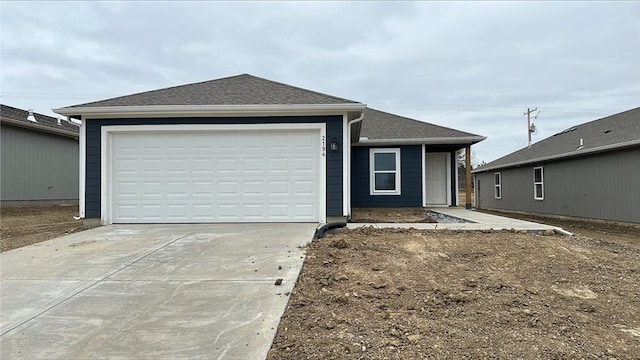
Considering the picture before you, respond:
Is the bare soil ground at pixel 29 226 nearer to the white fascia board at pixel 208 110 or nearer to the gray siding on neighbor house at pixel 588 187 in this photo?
the white fascia board at pixel 208 110

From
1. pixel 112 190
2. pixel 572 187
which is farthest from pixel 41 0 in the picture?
pixel 572 187

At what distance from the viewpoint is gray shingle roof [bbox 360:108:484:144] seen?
1227 cm

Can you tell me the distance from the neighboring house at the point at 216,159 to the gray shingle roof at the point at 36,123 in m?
8.06

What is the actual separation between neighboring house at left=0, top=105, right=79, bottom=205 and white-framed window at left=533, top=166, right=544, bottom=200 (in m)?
20.1

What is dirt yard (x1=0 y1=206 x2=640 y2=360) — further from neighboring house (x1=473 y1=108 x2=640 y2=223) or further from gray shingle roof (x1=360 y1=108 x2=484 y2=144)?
gray shingle roof (x1=360 y1=108 x2=484 y2=144)

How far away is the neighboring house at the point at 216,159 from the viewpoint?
7977mm

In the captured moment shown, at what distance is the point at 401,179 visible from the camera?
12562mm

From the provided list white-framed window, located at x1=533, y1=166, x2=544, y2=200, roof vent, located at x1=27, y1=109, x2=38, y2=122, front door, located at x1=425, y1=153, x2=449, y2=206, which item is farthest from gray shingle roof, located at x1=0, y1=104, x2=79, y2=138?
white-framed window, located at x1=533, y1=166, x2=544, y2=200

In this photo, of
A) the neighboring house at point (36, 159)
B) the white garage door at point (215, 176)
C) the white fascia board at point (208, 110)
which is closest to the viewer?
the white fascia board at point (208, 110)

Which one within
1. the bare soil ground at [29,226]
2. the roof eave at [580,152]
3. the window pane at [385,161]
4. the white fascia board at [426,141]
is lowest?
the bare soil ground at [29,226]

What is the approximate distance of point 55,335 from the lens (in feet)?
9.96

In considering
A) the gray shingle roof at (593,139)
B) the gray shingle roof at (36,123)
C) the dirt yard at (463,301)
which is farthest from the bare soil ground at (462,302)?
the gray shingle roof at (36,123)

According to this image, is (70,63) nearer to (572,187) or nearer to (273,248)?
(273,248)

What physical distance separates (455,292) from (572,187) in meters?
12.3
